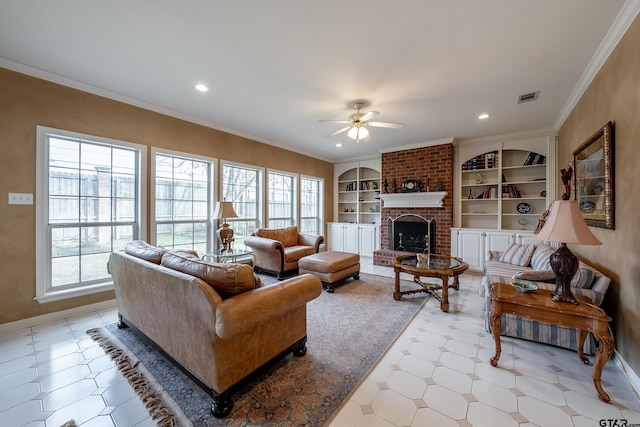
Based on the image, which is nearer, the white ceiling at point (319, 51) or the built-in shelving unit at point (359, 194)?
the white ceiling at point (319, 51)

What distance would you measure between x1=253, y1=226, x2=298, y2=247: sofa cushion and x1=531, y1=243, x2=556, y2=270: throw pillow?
3834 millimetres

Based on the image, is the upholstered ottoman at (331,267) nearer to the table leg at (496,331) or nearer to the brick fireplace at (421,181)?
the brick fireplace at (421,181)

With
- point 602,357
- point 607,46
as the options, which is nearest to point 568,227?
point 602,357

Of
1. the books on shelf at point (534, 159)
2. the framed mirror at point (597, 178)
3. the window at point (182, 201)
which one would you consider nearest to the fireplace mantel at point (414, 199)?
the books on shelf at point (534, 159)

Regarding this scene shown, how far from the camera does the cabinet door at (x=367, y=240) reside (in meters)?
6.21

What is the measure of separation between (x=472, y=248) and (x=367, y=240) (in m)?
2.29

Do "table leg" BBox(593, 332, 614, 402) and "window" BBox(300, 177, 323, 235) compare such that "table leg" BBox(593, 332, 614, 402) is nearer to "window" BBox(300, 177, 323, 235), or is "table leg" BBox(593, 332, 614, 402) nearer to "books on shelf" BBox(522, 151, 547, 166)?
"books on shelf" BBox(522, 151, 547, 166)

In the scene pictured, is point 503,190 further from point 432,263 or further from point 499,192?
point 432,263

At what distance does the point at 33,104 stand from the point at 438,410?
460cm

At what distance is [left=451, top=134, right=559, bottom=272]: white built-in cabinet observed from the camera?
447 cm

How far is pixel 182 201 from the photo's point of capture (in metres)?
3.96

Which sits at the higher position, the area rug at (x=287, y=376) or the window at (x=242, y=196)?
the window at (x=242, y=196)

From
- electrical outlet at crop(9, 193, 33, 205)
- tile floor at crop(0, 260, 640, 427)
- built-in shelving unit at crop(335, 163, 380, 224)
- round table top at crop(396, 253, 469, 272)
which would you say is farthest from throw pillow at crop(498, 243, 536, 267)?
electrical outlet at crop(9, 193, 33, 205)

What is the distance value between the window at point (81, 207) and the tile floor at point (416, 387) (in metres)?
0.67
